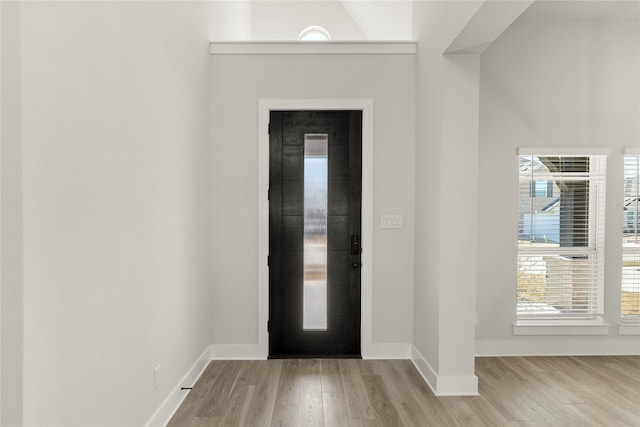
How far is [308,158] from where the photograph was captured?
3.77 m

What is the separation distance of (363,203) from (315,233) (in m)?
0.50

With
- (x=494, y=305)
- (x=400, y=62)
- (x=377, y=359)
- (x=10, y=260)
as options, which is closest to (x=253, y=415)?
(x=377, y=359)

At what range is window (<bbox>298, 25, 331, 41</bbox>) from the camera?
6.44m

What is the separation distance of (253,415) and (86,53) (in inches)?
87.5

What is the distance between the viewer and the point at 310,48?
12.2 ft

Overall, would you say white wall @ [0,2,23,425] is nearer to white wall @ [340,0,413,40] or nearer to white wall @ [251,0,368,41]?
white wall @ [340,0,413,40]

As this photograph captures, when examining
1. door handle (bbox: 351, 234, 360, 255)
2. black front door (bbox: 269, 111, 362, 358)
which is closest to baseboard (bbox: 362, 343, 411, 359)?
black front door (bbox: 269, 111, 362, 358)

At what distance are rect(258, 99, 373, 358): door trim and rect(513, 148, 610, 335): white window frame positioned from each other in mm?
1385

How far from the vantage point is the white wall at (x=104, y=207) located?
1.40m

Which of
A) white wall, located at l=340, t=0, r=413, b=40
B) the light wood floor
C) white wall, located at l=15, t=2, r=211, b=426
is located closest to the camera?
white wall, located at l=15, t=2, r=211, b=426

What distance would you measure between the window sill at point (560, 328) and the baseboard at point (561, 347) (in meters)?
0.06

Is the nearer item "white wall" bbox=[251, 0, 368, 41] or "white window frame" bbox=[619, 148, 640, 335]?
"white window frame" bbox=[619, 148, 640, 335]

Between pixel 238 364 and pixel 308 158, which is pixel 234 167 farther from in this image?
pixel 238 364

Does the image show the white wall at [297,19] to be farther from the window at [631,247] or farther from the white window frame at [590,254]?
the window at [631,247]
